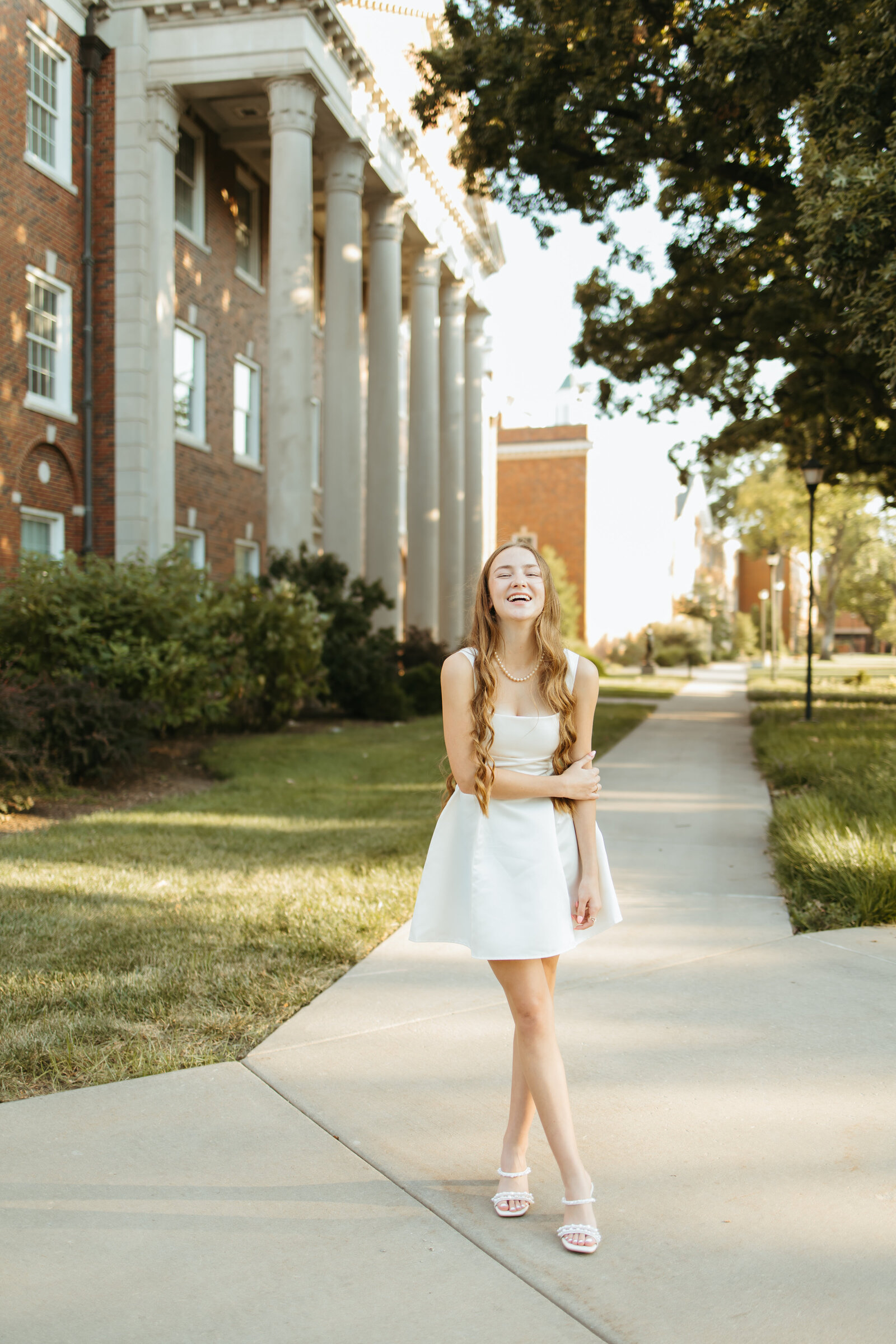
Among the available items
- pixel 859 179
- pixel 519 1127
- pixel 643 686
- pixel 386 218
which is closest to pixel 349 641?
pixel 386 218

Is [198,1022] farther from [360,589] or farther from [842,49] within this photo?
[360,589]

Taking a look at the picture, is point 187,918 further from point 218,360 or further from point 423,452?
point 423,452

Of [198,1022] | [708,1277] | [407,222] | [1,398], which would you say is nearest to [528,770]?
[708,1277]

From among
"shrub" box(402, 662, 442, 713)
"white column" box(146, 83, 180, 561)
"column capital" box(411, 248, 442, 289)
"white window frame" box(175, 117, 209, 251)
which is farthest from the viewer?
"column capital" box(411, 248, 442, 289)

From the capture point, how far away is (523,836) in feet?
9.53

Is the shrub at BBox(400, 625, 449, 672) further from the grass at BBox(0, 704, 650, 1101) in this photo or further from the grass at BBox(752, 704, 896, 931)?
the grass at BBox(0, 704, 650, 1101)

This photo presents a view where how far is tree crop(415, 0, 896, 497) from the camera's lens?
10992mm

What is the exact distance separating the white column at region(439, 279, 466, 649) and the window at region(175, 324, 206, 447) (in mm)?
10157

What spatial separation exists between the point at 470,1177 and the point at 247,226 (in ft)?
74.4

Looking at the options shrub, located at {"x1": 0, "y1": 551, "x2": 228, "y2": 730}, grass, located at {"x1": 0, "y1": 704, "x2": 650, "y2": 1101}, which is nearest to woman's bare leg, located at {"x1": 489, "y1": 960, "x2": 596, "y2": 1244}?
grass, located at {"x1": 0, "y1": 704, "x2": 650, "y2": 1101}

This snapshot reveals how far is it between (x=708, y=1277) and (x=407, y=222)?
1036 inches

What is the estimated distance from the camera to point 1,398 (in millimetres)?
15648

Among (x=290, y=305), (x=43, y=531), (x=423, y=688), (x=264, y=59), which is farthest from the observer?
(x=423, y=688)

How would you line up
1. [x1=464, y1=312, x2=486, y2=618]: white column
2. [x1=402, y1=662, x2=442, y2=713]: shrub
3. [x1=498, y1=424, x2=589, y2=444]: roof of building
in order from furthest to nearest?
[x1=498, y1=424, x2=589, y2=444]: roof of building → [x1=464, y1=312, x2=486, y2=618]: white column → [x1=402, y1=662, x2=442, y2=713]: shrub
